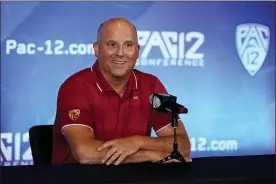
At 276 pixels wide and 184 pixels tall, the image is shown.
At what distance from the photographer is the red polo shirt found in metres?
2.05

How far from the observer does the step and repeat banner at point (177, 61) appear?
11.4 ft

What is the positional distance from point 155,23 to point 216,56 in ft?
1.68

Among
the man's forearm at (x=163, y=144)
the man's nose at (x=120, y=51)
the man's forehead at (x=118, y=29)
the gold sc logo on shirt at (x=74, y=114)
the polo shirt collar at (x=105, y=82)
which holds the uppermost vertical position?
the man's forehead at (x=118, y=29)

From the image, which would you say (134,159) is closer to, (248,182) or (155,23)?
(248,182)

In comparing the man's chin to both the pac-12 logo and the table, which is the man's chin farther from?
the pac-12 logo

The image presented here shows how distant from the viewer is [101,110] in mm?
2119

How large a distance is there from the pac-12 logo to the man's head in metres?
1.78

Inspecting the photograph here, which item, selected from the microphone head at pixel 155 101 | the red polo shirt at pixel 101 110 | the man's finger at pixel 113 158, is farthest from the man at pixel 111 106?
the microphone head at pixel 155 101

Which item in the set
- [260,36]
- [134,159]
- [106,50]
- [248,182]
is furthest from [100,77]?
[260,36]

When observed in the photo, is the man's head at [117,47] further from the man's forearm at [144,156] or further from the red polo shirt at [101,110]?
the man's forearm at [144,156]

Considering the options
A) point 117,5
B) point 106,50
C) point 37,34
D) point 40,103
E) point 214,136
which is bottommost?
point 214,136

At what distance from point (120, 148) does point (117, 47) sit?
47 centimetres

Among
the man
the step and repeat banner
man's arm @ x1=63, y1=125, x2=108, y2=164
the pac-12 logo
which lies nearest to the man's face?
the man

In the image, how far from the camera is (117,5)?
3602mm
